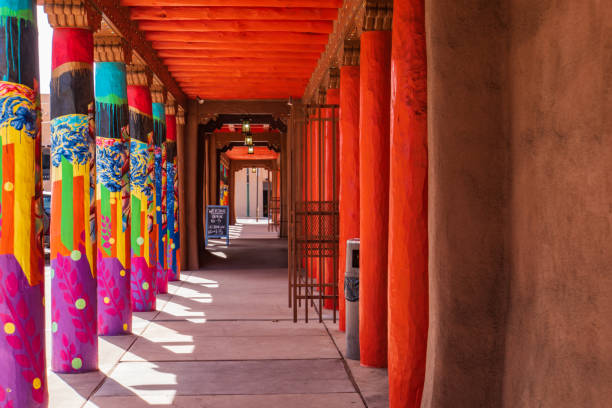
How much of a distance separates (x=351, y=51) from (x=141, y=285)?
4.91 metres

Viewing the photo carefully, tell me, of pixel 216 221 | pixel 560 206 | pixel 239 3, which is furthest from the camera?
pixel 216 221

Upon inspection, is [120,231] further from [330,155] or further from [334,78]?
[330,155]

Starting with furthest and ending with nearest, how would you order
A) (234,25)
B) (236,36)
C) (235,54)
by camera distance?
(235,54), (236,36), (234,25)

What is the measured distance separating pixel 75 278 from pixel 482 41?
15.2 ft

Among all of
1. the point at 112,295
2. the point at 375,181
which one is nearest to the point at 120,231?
the point at 112,295

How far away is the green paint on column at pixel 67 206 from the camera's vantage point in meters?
6.21

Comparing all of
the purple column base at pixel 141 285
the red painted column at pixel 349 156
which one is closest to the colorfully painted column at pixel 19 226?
the red painted column at pixel 349 156

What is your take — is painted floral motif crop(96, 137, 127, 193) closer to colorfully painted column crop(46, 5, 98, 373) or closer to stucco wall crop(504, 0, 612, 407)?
colorfully painted column crop(46, 5, 98, 373)

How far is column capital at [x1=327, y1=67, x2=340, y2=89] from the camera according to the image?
31.6ft

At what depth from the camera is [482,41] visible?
3268 millimetres

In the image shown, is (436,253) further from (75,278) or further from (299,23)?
(299,23)

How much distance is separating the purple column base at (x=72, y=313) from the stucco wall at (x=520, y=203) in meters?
4.04

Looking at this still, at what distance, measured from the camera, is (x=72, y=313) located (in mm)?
6238

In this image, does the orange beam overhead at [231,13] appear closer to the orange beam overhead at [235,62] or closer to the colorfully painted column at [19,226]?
the orange beam overhead at [235,62]
